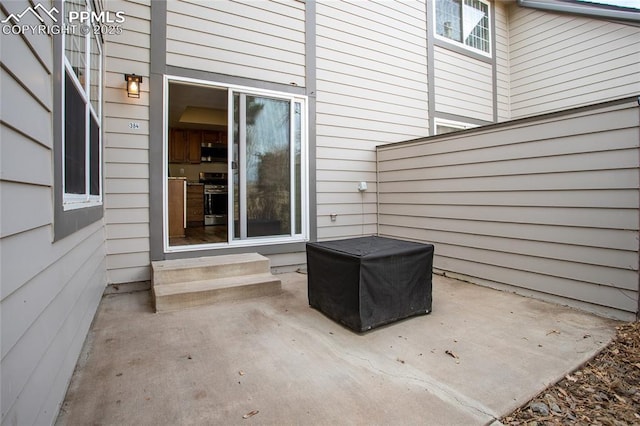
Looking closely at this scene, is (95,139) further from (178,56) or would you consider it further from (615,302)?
(615,302)

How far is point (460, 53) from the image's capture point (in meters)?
6.26

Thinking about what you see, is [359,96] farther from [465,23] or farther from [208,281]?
[208,281]

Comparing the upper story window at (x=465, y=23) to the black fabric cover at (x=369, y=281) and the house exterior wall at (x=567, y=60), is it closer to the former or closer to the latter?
the house exterior wall at (x=567, y=60)

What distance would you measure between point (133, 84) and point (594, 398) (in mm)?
4521

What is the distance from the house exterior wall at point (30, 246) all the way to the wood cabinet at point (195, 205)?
5.36m

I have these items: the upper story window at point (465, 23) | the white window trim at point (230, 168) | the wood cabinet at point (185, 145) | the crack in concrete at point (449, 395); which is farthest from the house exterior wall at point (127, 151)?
the upper story window at point (465, 23)

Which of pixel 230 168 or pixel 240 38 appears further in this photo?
pixel 240 38

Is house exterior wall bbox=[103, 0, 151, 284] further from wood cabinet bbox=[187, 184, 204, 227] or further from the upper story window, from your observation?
the upper story window

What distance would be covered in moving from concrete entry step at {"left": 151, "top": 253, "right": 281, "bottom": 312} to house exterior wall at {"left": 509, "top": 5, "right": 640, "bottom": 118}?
6573mm

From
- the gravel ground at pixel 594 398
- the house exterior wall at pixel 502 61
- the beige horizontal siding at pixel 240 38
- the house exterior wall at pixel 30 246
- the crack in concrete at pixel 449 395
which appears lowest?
the gravel ground at pixel 594 398

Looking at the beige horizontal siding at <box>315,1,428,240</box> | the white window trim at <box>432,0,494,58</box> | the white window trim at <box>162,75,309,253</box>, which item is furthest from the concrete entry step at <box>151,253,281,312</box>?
the white window trim at <box>432,0,494,58</box>

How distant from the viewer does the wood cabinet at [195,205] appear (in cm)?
693

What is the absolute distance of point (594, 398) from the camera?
5.51 ft

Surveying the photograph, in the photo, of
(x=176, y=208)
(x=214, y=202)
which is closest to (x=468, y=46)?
(x=214, y=202)
